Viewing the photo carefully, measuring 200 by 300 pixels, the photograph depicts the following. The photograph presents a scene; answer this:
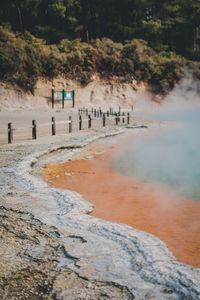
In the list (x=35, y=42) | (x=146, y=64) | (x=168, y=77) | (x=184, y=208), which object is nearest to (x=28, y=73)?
(x=35, y=42)

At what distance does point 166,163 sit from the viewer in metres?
10.2

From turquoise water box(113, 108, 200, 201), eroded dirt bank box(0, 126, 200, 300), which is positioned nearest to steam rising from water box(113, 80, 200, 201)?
turquoise water box(113, 108, 200, 201)

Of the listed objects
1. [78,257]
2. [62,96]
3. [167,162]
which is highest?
[62,96]

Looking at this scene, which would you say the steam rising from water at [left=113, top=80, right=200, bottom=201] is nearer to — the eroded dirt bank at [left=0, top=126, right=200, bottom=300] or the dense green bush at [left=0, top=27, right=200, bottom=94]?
the eroded dirt bank at [left=0, top=126, right=200, bottom=300]

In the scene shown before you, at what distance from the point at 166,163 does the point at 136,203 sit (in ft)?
15.2

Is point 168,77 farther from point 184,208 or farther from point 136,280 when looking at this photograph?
point 136,280

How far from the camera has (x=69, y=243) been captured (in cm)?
340

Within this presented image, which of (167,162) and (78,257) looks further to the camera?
(167,162)

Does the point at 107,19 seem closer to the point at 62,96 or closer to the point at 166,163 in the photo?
the point at 62,96

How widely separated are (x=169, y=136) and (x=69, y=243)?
47.3 ft

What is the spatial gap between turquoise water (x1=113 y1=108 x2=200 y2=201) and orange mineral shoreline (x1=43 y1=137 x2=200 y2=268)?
554 millimetres

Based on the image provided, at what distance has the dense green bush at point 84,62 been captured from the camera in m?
30.8

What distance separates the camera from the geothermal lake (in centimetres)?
464

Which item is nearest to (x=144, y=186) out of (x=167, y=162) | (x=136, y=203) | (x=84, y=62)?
(x=136, y=203)
